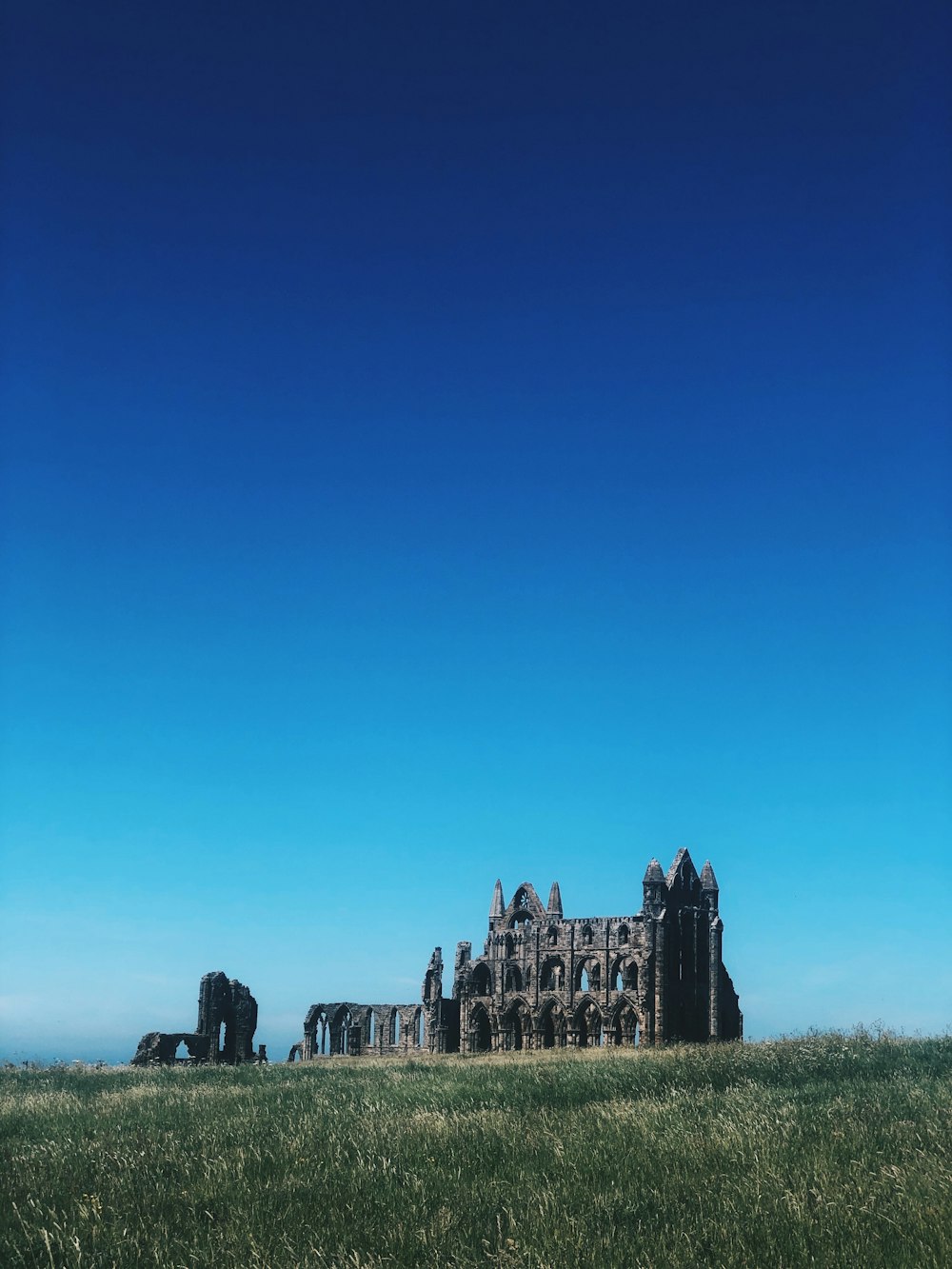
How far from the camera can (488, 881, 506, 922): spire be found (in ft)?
229

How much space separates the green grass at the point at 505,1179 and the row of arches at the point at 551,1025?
40.4 meters

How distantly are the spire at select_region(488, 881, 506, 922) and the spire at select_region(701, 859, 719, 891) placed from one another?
39.3ft

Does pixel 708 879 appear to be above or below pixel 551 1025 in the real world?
above

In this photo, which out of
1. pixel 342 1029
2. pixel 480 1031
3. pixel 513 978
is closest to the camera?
pixel 513 978

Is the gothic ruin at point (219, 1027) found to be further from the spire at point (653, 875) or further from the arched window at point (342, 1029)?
the spire at point (653, 875)

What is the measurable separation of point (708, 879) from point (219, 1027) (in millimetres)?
27865

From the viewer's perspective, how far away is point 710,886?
6625 cm

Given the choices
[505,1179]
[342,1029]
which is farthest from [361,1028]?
[505,1179]

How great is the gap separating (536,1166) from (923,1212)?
522 centimetres

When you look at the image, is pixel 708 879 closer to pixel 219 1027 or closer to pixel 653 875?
pixel 653 875

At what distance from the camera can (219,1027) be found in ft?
194

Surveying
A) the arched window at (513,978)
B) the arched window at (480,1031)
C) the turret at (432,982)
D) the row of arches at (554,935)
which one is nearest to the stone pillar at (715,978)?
the row of arches at (554,935)

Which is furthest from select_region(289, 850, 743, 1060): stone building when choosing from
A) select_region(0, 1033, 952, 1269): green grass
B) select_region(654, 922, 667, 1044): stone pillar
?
select_region(0, 1033, 952, 1269): green grass

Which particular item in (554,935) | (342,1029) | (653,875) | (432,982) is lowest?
(342,1029)
